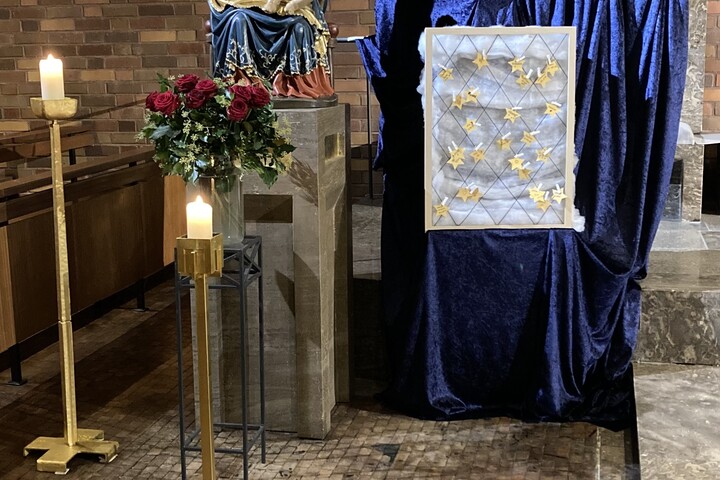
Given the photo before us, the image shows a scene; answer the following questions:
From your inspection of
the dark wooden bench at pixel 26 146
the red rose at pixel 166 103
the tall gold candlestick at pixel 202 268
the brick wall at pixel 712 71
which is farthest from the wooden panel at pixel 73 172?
the brick wall at pixel 712 71

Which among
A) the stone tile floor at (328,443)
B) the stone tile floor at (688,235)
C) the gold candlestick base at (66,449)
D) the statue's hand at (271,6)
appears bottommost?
the stone tile floor at (328,443)

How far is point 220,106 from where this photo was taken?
8.66ft

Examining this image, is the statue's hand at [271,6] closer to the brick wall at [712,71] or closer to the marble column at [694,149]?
the marble column at [694,149]

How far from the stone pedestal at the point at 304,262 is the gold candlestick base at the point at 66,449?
1.80 feet

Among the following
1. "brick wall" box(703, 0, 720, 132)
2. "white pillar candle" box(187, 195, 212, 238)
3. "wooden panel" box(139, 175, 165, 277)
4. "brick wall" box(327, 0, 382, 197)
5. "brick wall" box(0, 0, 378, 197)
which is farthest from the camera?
"brick wall" box(0, 0, 378, 197)

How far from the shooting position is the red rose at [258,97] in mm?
2615

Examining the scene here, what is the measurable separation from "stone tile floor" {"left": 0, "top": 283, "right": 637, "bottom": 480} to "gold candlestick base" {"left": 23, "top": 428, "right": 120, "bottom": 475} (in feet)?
0.10

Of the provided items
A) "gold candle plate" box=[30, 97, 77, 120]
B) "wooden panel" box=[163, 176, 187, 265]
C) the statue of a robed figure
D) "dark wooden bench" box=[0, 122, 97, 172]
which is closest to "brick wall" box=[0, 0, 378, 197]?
"dark wooden bench" box=[0, 122, 97, 172]

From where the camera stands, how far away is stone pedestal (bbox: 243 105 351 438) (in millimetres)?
2957

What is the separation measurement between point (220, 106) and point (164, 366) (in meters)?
1.61

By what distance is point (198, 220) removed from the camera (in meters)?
1.79

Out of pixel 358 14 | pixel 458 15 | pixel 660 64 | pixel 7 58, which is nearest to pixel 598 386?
pixel 660 64

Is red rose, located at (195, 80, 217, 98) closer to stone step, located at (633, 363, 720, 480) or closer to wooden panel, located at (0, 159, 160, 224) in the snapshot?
wooden panel, located at (0, 159, 160, 224)

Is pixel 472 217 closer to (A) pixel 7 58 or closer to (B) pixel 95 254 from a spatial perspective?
(B) pixel 95 254
